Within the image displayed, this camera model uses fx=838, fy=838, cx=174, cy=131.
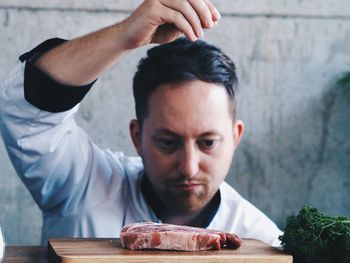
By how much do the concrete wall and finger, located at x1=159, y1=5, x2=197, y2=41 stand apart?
189 cm

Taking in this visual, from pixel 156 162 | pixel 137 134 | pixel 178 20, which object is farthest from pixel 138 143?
pixel 178 20

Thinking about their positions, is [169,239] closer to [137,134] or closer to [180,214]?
[180,214]

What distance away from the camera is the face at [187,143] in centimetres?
237

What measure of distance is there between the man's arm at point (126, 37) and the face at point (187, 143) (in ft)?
1.15

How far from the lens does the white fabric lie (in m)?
2.40

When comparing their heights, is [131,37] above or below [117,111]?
above

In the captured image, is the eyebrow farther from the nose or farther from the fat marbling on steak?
the fat marbling on steak

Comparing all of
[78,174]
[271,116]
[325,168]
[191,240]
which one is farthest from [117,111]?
[191,240]

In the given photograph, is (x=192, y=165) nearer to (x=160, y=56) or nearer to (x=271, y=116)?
(x=160, y=56)

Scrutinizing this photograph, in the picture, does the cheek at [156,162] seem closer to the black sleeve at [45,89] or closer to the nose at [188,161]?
the nose at [188,161]

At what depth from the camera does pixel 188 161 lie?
231 centimetres

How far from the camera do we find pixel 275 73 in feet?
13.1

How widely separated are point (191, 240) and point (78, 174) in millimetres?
850

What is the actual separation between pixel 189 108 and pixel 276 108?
1.61 meters
